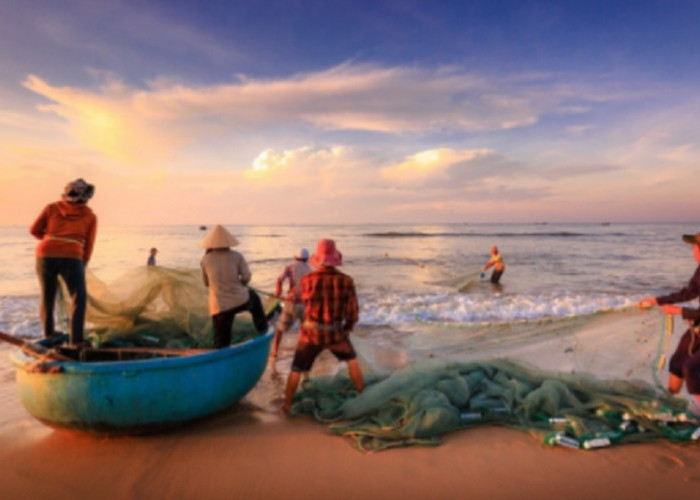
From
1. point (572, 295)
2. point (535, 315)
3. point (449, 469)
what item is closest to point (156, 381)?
point (449, 469)

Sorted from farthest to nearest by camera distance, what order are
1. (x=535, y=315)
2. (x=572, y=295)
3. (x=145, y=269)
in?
(x=572, y=295) → (x=535, y=315) → (x=145, y=269)

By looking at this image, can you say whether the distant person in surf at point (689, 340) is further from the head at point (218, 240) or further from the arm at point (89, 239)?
the arm at point (89, 239)

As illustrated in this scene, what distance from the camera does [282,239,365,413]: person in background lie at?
4461 mm

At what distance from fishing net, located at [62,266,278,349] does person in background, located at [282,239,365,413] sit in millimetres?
1491

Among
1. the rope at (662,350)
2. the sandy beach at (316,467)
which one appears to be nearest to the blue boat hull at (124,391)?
the sandy beach at (316,467)

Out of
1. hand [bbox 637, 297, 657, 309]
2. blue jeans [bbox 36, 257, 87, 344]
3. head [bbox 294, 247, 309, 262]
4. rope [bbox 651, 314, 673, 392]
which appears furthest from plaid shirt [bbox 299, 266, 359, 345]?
rope [bbox 651, 314, 673, 392]

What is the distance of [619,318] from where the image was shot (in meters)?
4.86

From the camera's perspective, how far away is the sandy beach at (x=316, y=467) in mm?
3309

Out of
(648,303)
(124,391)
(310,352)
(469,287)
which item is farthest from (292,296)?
(469,287)

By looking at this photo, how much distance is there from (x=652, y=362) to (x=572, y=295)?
31.8ft

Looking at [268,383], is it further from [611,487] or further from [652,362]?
[652,362]

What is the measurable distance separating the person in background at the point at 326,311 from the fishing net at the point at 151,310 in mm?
1491

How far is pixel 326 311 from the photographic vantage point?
14.7 ft

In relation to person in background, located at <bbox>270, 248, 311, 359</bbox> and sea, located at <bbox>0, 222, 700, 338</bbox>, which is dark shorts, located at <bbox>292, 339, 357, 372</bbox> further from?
person in background, located at <bbox>270, 248, 311, 359</bbox>
